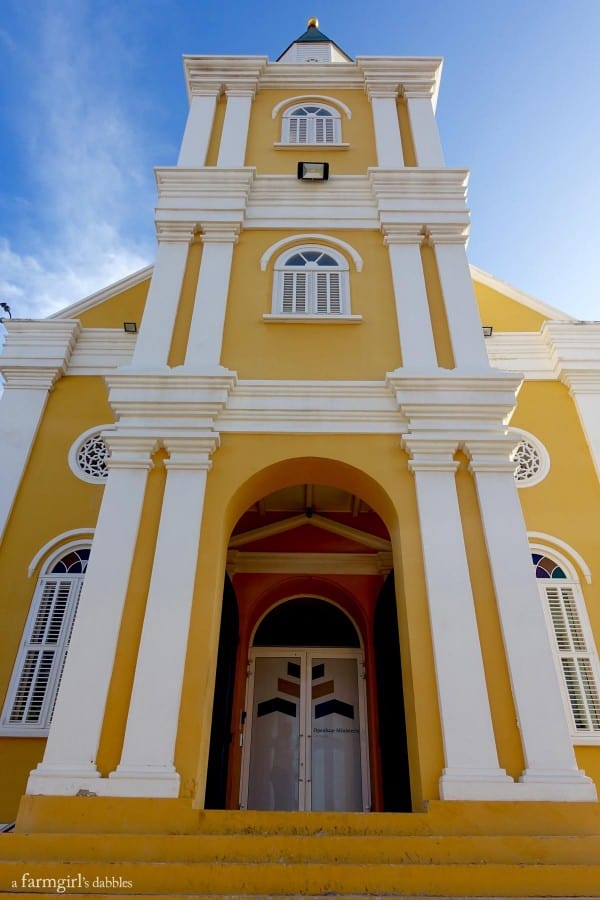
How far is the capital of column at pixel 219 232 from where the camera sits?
793 centimetres

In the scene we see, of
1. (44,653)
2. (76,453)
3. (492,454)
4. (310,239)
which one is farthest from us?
(76,453)

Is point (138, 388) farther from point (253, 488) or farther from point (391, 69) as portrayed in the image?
point (391, 69)

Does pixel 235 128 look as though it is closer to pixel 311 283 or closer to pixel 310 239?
pixel 310 239

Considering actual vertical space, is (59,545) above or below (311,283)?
below

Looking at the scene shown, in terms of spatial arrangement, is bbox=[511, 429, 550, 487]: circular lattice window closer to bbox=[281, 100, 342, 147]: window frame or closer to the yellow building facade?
the yellow building facade

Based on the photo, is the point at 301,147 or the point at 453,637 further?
the point at 301,147

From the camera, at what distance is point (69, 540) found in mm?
8172

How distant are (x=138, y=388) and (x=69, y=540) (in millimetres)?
2867

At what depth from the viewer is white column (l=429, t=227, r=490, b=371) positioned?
6.80 metres

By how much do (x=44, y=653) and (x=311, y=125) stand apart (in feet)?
28.3

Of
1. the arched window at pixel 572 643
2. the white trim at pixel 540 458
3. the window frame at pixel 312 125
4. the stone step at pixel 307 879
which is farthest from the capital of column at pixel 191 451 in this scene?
the window frame at pixel 312 125

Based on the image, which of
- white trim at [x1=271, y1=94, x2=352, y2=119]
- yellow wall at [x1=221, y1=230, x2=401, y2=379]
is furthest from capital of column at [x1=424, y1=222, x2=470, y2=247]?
white trim at [x1=271, y1=94, x2=352, y2=119]

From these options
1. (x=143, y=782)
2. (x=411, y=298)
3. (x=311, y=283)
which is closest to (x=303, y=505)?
(x=311, y=283)

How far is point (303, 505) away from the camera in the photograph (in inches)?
349
